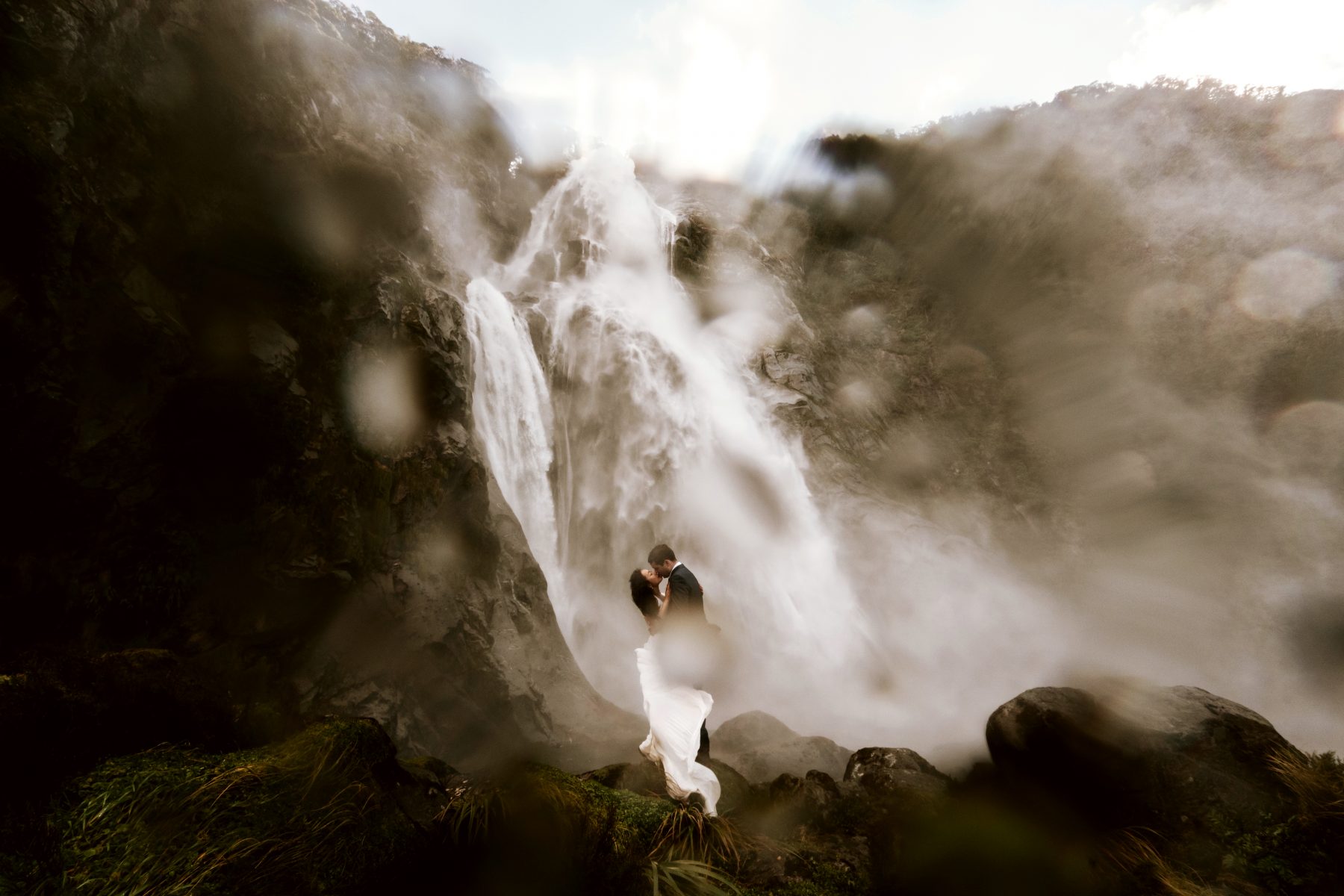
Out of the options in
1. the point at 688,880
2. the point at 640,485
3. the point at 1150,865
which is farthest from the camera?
the point at 640,485

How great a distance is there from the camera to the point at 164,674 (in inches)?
102

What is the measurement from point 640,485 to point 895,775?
8.17 m

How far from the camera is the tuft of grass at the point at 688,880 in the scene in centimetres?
230

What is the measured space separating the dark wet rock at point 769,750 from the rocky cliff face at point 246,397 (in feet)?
7.26

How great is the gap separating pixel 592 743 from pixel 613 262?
557 inches

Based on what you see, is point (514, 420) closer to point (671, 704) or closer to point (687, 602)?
point (687, 602)

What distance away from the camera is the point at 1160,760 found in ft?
12.4

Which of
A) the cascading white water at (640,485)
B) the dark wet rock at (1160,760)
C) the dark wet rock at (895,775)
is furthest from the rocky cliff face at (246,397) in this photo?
the dark wet rock at (1160,760)

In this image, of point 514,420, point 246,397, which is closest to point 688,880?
point 246,397

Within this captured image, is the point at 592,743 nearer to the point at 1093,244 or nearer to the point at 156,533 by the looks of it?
the point at 156,533

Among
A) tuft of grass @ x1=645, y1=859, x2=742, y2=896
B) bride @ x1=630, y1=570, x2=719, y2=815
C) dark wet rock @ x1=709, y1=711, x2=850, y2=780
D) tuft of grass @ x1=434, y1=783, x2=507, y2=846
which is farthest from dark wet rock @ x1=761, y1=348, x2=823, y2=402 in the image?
tuft of grass @ x1=434, y1=783, x2=507, y2=846

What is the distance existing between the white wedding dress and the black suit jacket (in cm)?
A: 23

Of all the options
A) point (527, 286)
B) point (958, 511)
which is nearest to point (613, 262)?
point (527, 286)

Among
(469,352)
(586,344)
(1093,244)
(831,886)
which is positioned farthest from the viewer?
(1093,244)
